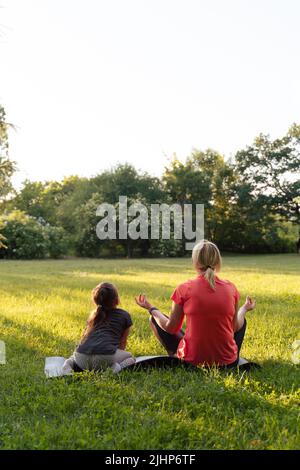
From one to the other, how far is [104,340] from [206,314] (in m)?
1.02

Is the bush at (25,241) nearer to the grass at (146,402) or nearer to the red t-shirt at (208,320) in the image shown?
the grass at (146,402)

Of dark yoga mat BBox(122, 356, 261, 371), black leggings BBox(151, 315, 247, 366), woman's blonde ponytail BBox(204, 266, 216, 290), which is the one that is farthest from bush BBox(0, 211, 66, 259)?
woman's blonde ponytail BBox(204, 266, 216, 290)

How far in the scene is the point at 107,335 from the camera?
466cm

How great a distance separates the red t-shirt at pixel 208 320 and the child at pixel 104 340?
2.06ft

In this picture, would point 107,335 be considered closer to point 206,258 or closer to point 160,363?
point 160,363

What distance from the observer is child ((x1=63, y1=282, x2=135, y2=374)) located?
4531mm

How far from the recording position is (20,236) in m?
29.0

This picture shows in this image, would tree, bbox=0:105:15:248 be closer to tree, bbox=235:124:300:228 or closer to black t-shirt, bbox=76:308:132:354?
black t-shirt, bbox=76:308:132:354

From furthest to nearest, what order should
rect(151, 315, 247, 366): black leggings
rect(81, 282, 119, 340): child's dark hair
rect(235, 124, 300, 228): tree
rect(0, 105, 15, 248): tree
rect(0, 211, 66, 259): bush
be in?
1. rect(235, 124, 300, 228): tree
2. rect(0, 211, 66, 259): bush
3. rect(0, 105, 15, 248): tree
4. rect(151, 315, 247, 366): black leggings
5. rect(81, 282, 119, 340): child's dark hair

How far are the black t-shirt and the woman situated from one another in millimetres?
276
